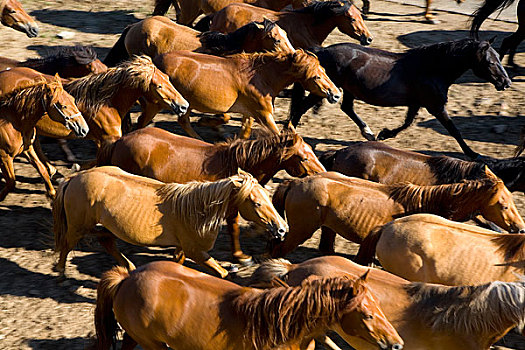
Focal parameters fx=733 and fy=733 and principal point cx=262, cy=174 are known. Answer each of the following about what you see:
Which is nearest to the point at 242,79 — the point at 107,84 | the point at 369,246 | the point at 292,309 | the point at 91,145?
the point at 107,84

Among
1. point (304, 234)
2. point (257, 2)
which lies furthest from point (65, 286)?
point (257, 2)

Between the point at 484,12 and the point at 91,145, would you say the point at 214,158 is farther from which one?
the point at 484,12

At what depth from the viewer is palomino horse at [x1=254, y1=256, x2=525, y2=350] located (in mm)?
4062

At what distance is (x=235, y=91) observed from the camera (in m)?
7.78

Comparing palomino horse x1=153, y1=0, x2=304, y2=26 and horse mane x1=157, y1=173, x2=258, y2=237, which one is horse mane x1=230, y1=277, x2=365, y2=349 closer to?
horse mane x1=157, y1=173, x2=258, y2=237

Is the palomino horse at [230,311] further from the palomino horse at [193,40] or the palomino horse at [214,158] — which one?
the palomino horse at [193,40]

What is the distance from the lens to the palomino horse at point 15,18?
396 inches

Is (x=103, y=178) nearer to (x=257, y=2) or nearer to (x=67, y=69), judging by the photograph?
(x=67, y=69)

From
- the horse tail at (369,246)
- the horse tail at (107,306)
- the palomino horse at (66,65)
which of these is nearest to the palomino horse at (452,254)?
the horse tail at (369,246)

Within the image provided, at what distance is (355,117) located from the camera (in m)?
8.87

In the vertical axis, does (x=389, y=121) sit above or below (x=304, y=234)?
below

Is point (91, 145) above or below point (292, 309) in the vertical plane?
below

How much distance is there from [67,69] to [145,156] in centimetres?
253

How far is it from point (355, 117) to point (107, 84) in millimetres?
3173
